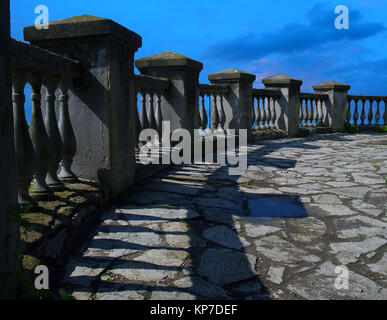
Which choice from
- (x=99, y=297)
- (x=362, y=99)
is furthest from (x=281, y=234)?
(x=362, y=99)

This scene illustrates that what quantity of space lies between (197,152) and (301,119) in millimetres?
6477

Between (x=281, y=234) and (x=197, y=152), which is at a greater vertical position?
(x=197, y=152)

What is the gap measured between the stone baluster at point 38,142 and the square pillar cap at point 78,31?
0.78 meters

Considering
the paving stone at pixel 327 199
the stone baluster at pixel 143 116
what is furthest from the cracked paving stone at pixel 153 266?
the stone baluster at pixel 143 116

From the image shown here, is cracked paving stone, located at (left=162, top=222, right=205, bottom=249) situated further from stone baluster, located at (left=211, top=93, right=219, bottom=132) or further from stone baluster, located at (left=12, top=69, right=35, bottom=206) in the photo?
stone baluster, located at (left=211, top=93, right=219, bottom=132)

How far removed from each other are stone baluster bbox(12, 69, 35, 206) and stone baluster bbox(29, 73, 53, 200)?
21 centimetres

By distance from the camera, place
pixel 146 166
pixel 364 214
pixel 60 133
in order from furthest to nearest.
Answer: pixel 146 166 → pixel 364 214 → pixel 60 133

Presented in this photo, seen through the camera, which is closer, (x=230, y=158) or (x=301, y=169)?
(x=301, y=169)

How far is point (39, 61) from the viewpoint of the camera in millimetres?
2488

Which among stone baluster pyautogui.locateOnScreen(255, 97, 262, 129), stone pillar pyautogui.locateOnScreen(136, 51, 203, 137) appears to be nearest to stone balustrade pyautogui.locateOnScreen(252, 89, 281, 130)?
stone baluster pyautogui.locateOnScreen(255, 97, 262, 129)

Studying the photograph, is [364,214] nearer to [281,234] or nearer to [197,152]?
[281,234]

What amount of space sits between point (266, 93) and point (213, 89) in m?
2.68

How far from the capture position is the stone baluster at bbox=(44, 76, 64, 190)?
9.12ft
